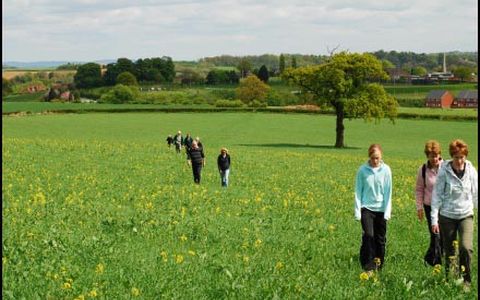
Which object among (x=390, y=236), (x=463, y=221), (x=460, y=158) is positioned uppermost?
(x=460, y=158)

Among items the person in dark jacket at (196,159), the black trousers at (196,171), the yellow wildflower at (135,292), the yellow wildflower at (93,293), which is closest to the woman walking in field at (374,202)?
the yellow wildflower at (135,292)

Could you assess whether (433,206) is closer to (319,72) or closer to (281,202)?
(281,202)

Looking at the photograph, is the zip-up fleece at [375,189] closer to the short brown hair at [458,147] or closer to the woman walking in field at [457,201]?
the woman walking in field at [457,201]

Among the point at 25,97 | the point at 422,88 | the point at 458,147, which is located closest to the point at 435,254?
the point at 458,147

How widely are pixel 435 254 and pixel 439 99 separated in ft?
413

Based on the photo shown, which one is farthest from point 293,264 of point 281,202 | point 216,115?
point 216,115

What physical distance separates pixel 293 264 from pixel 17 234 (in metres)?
4.87

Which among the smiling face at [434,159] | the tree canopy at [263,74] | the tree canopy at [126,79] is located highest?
the tree canopy at [263,74]

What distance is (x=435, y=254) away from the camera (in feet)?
36.2

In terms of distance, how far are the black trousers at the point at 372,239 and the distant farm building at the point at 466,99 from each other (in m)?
130

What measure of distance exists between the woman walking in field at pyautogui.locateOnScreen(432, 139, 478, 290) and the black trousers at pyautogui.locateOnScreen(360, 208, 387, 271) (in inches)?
43.3

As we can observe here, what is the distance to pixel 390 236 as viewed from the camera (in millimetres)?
13617

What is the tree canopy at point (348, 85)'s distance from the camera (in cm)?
5791

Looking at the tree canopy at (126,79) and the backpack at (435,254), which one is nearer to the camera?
the backpack at (435,254)
